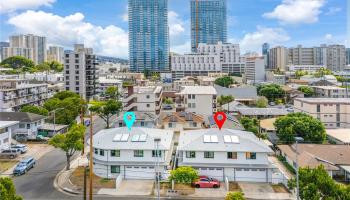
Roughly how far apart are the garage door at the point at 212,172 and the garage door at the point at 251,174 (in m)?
1.17

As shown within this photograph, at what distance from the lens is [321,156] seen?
1009 inches

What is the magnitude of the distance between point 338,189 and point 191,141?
11.3m

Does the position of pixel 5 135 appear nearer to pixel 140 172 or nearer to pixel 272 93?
pixel 140 172

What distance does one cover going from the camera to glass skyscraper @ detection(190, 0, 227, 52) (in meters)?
152

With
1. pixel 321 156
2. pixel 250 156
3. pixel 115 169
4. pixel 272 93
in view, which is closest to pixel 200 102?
pixel 321 156

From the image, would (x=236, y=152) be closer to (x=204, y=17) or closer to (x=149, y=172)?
(x=149, y=172)

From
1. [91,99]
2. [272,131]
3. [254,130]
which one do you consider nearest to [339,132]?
[272,131]

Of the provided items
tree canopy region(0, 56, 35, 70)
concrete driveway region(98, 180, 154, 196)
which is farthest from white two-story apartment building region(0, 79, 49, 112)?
tree canopy region(0, 56, 35, 70)

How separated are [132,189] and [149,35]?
122514mm

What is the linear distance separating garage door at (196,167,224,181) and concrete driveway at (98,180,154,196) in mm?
3503

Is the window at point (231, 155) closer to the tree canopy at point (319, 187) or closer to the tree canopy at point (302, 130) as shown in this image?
the tree canopy at point (319, 187)

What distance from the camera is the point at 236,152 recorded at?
2348 centimetres

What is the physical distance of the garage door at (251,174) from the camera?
23.3m

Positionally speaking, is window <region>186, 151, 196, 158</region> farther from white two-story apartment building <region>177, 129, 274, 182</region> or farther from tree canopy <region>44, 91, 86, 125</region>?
tree canopy <region>44, 91, 86, 125</region>
